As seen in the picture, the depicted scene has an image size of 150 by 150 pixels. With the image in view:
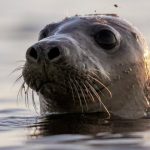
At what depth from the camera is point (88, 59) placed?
8.22 meters

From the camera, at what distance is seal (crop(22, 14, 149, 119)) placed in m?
7.86

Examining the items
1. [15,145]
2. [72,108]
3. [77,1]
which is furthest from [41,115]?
[77,1]

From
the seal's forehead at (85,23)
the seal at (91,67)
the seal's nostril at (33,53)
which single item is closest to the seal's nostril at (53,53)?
the seal at (91,67)

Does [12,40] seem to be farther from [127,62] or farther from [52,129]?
[52,129]

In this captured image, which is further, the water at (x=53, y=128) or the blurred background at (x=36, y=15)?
the blurred background at (x=36, y=15)

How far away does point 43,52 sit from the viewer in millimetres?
7730

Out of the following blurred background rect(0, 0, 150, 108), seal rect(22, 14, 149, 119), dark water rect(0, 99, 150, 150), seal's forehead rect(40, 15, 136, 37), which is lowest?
dark water rect(0, 99, 150, 150)

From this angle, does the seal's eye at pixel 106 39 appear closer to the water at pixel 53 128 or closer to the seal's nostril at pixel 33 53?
the water at pixel 53 128

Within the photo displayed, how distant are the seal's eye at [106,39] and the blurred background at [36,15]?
16.6 feet

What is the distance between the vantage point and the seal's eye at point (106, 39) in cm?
876

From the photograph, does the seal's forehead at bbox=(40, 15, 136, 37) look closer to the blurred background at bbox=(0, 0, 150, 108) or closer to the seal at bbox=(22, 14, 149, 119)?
the seal at bbox=(22, 14, 149, 119)

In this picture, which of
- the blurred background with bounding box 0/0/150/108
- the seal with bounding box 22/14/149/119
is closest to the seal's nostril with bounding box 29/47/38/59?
the seal with bounding box 22/14/149/119

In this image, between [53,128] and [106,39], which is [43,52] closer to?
[53,128]

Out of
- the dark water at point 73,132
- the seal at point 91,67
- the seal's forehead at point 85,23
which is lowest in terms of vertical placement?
the dark water at point 73,132
